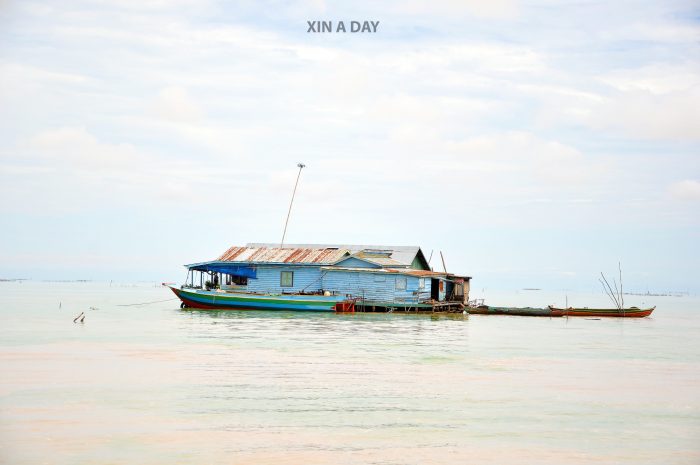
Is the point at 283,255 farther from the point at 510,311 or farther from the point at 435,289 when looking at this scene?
the point at 510,311

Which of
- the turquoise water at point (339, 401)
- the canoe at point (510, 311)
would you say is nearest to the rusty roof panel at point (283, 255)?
the canoe at point (510, 311)

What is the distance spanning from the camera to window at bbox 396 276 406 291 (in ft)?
152

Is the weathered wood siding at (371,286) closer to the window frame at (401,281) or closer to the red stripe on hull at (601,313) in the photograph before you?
the window frame at (401,281)

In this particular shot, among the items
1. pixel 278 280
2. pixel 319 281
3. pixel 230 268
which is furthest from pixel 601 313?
pixel 230 268

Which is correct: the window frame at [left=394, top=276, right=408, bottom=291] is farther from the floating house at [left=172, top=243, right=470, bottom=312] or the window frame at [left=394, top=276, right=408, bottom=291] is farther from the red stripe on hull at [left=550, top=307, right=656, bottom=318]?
the red stripe on hull at [left=550, top=307, right=656, bottom=318]

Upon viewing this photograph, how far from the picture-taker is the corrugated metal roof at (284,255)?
48250mm

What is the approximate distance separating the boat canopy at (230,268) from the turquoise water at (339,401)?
15.9m

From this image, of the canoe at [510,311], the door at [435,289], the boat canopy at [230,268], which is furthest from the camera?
the canoe at [510,311]

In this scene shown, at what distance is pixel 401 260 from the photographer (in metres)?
50.5

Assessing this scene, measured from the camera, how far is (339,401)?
1698 cm

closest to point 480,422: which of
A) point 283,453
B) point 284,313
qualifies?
point 283,453

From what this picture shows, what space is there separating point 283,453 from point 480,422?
484 cm

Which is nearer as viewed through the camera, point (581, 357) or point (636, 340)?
point (581, 357)

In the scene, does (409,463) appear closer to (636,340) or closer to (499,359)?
(499,359)
